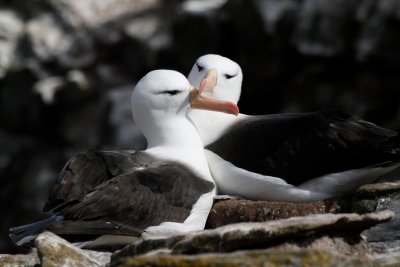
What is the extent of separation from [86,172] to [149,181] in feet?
1.59

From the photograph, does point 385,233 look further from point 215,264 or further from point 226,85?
point 226,85

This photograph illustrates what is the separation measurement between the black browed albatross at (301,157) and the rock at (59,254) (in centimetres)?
221

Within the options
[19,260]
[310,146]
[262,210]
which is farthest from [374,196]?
[19,260]

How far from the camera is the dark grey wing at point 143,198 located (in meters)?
7.00

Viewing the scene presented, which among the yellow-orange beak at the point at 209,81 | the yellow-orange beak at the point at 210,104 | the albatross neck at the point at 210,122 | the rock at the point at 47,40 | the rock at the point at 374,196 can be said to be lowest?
the rock at the point at 47,40

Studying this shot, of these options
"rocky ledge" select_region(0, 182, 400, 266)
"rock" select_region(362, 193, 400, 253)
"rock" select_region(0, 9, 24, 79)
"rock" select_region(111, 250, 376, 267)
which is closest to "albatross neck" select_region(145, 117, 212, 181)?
"rocky ledge" select_region(0, 182, 400, 266)

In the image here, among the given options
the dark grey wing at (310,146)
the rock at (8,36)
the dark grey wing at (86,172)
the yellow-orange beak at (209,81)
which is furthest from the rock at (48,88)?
the dark grey wing at (86,172)

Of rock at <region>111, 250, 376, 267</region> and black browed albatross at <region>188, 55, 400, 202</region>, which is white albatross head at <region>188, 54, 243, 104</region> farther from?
rock at <region>111, 250, 376, 267</region>

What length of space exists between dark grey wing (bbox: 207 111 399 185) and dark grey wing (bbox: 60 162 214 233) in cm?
68

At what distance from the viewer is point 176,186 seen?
7.52 meters

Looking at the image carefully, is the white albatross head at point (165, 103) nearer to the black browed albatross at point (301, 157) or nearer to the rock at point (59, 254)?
the black browed albatross at point (301, 157)

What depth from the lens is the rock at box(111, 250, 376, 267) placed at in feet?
15.4

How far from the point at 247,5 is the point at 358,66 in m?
2.16

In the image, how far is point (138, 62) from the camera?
59.1 ft
